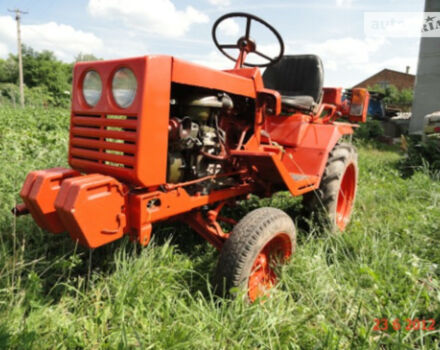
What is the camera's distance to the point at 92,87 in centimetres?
192

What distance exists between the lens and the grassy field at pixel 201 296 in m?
1.60

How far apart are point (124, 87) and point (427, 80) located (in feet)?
28.2

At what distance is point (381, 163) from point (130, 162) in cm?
627

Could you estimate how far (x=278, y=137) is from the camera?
10.5 ft

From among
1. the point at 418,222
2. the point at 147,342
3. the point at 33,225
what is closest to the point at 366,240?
the point at 418,222

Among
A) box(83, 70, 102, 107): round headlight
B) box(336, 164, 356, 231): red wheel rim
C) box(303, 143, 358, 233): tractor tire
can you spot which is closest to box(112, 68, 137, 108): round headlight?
box(83, 70, 102, 107): round headlight

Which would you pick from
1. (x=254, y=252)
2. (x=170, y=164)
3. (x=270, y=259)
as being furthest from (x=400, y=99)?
(x=170, y=164)

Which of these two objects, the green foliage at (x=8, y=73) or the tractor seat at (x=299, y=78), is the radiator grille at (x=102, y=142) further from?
the green foliage at (x=8, y=73)

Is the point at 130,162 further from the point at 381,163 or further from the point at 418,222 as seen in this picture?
the point at 381,163

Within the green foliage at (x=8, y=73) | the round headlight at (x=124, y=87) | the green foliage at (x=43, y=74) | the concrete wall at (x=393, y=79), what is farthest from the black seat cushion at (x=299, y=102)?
the green foliage at (x=8, y=73)

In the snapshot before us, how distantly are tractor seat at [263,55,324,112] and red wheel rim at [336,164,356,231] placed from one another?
82 centimetres

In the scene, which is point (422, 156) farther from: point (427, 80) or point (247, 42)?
point (247, 42)

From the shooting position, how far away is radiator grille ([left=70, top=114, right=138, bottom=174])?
5.63 ft

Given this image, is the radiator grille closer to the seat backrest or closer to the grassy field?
the grassy field
